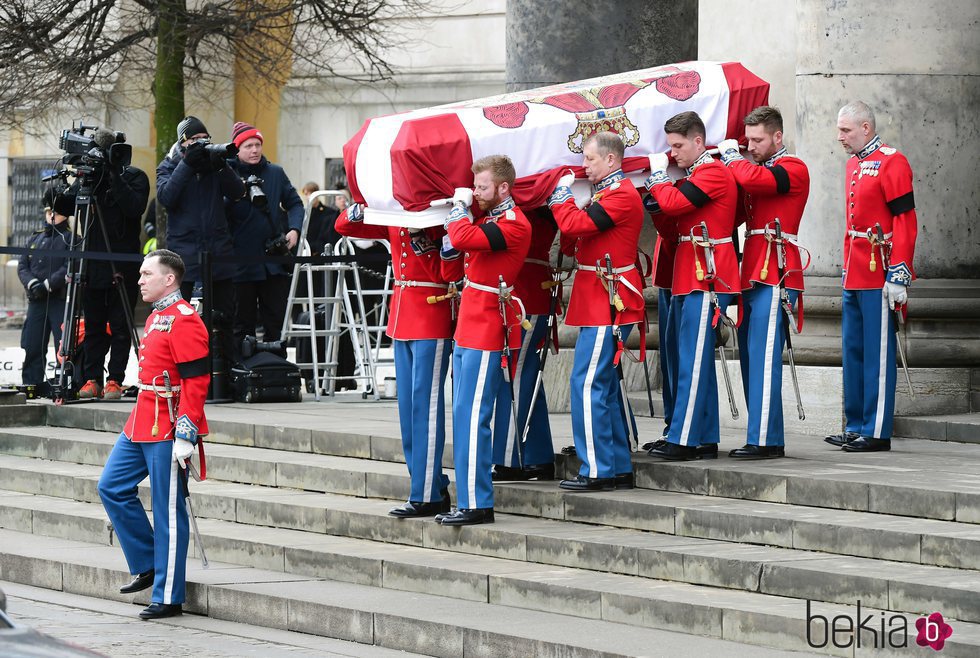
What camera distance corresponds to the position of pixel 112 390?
45.6ft

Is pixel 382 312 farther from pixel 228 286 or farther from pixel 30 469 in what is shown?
pixel 30 469

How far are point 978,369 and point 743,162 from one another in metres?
2.39

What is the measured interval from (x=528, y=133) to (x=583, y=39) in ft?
11.1

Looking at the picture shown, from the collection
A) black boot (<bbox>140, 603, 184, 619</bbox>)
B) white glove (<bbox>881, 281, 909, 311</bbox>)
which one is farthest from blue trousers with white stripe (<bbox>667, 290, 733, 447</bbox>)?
black boot (<bbox>140, 603, 184, 619</bbox>)

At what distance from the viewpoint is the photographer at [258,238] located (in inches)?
546

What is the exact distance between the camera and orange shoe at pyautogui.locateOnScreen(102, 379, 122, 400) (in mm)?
13898

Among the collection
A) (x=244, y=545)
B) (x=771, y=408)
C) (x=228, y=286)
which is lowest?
(x=244, y=545)

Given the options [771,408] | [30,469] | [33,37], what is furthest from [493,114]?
[33,37]

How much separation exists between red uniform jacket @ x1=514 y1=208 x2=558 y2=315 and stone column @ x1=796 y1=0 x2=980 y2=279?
7.12 feet

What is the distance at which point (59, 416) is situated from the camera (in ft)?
44.6

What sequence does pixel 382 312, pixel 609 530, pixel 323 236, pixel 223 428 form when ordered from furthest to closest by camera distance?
pixel 323 236 < pixel 382 312 < pixel 223 428 < pixel 609 530

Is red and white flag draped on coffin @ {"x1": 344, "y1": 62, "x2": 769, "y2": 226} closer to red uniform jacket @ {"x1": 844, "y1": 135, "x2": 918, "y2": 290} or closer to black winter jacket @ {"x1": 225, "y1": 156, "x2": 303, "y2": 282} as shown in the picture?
red uniform jacket @ {"x1": 844, "y1": 135, "x2": 918, "y2": 290}

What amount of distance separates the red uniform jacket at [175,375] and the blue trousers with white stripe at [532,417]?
5.63 ft

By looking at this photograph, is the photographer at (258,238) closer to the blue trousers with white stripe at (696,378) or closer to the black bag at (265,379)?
the black bag at (265,379)
